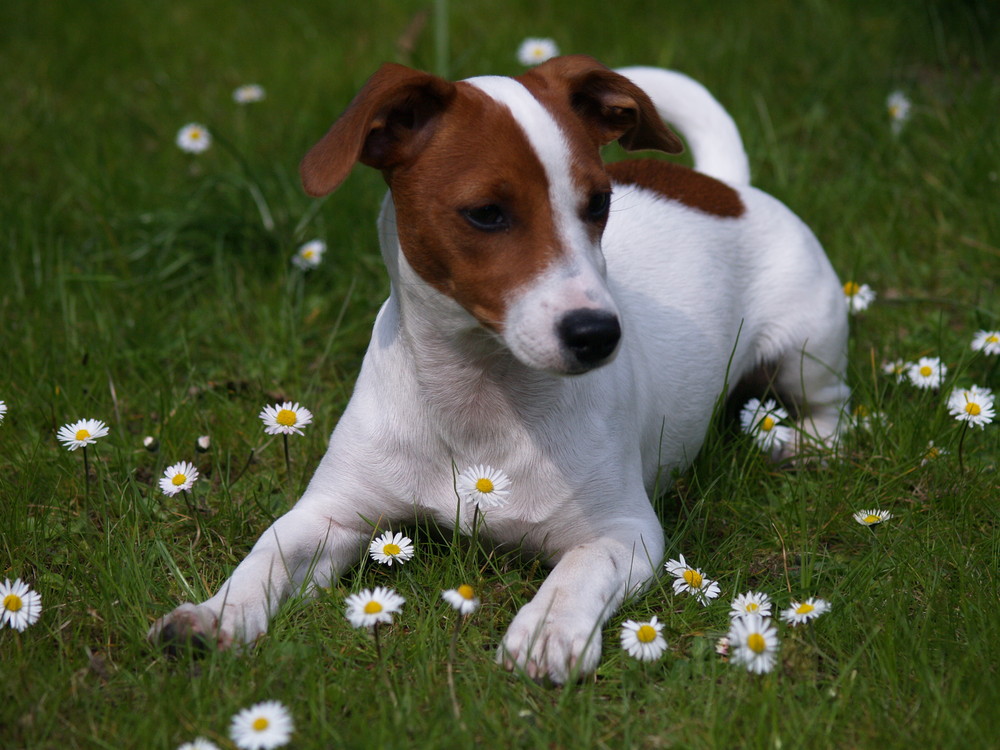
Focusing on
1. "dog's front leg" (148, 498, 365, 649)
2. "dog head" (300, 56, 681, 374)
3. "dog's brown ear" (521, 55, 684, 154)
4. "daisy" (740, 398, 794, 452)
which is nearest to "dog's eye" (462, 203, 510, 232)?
"dog head" (300, 56, 681, 374)

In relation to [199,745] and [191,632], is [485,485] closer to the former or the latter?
[191,632]

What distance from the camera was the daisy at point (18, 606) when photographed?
277 cm

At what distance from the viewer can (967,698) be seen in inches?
102

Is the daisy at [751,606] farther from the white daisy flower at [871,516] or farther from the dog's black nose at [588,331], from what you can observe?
the dog's black nose at [588,331]

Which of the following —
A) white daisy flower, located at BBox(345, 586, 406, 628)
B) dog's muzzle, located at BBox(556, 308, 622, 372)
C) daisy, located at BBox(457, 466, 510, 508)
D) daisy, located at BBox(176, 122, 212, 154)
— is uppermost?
dog's muzzle, located at BBox(556, 308, 622, 372)

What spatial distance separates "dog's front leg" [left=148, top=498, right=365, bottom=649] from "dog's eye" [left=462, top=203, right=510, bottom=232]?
3.27ft

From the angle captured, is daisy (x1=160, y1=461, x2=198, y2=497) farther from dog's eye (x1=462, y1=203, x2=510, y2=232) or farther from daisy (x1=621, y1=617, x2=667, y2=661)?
daisy (x1=621, y1=617, x2=667, y2=661)

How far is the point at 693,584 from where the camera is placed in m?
3.08

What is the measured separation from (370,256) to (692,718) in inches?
118

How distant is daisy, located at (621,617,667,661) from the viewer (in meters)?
2.75

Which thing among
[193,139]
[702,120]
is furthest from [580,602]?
[193,139]

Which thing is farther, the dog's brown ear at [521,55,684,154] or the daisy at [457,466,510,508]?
the dog's brown ear at [521,55,684,154]

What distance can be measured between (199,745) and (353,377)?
7.34ft

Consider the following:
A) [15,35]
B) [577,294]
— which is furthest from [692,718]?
[15,35]
